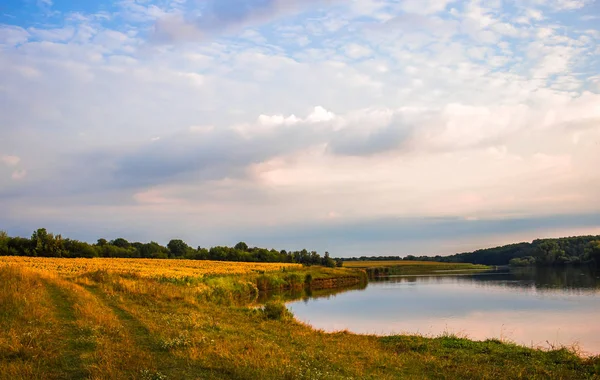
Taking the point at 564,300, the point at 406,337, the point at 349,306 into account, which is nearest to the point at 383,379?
the point at 406,337

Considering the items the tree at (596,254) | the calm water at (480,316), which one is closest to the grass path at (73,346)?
the calm water at (480,316)

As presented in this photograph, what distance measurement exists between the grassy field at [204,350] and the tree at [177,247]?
123281mm

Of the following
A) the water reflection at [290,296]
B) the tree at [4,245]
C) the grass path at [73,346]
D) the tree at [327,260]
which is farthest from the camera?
the tree at [327,260]

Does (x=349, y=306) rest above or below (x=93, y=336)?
below

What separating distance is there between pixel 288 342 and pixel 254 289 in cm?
3381

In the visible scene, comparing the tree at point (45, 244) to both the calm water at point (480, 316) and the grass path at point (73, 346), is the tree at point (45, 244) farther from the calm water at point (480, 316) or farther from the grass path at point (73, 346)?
the grass path at point (73, 346)

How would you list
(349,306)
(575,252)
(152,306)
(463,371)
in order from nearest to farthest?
(463,371) < (152,306) < (349,306) < (575,252)

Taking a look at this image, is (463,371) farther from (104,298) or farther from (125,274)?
(125,274)

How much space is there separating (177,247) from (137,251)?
85.8ft

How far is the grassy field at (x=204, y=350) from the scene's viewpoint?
10.1m

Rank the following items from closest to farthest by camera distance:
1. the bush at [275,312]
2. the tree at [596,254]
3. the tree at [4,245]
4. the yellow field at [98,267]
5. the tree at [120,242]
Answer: the bush at [275,312]
the yellow field at [98,267]
the tree at [4,245]
the tree at [596,254]
the tree at [120,242]

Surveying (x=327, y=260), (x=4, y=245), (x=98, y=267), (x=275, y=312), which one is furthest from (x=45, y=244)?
(x=327, y=260)

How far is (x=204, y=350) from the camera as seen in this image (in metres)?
11.9

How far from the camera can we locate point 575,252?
12600 cm
